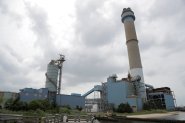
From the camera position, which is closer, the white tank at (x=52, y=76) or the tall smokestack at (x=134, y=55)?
the white tank at (x=52, y=76)

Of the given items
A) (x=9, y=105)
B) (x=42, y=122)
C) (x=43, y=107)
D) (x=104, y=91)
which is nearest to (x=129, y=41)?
(x=104, y=91)

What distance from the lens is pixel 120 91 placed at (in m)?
90.7

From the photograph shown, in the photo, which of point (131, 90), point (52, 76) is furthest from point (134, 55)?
point (52, 76)

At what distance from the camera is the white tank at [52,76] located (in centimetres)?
7950

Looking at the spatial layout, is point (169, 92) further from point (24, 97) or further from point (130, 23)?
point (24, 97)

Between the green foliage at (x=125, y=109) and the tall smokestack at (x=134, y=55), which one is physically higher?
the tall smokestack at (x=134, y=55)

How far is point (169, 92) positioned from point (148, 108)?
25.4 metres

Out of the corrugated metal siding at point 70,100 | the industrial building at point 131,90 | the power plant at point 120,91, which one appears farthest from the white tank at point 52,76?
the industrial building at point 131,90

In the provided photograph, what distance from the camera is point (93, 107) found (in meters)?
102

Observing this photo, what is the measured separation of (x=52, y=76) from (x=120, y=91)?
32.2 meters

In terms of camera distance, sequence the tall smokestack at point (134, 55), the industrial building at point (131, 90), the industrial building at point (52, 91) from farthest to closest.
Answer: the tall smokestack at point (134, 55) < the industrial building at point (131, 90) < the industrial building at point (52, 91)

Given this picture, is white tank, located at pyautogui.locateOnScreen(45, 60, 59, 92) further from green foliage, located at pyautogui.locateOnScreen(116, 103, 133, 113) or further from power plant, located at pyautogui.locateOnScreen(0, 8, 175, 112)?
green foliage, located at pyautogui.locateOnScreen(116, 103, 133, 113)

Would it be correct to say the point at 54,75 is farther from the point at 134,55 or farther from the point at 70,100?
the point at 134,55

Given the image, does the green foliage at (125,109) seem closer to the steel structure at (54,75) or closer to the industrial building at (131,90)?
the industrial building at (131,90)
